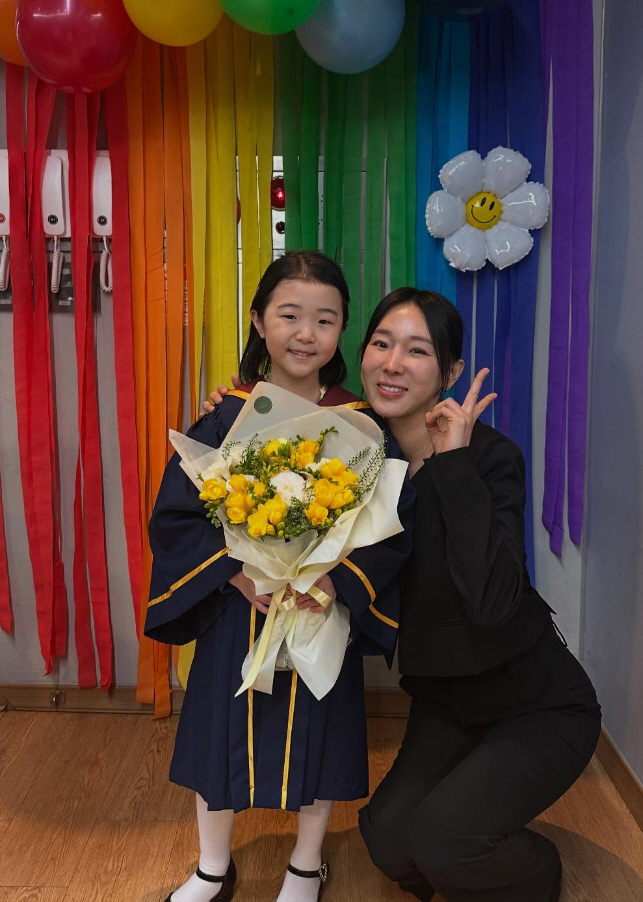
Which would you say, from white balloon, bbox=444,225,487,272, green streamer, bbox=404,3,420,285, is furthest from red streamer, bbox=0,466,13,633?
white balloon, bbox=444,225,487,272

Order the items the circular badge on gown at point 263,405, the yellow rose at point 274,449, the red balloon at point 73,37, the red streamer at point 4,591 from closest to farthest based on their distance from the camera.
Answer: the yellow rose at point 274,449 < the circular badge on gown at point 263,405 < the red balloon at point 73,37 < the red streamer at point 4,591

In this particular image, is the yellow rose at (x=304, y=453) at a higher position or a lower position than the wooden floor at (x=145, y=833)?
higher

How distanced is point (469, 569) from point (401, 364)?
47 cm

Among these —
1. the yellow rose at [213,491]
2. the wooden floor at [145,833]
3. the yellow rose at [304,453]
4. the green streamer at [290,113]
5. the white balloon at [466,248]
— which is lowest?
the wooden floor at [145,833]

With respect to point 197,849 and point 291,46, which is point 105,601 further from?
point 291,46

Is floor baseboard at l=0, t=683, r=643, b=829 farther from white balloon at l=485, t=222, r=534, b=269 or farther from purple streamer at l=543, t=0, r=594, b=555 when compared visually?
white balloon at l=485, t=222, r=534, b=269

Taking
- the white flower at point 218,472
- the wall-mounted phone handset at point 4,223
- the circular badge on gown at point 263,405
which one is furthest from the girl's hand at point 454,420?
the wall-mounted phone handset at point 4,223

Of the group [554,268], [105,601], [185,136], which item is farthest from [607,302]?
Answer: [105,601]

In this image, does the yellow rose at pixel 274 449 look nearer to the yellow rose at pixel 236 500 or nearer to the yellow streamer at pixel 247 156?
the yellow rose at pixel 236 500

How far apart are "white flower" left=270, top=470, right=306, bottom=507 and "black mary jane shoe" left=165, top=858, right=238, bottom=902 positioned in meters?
0.96

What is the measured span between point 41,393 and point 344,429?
52.8 inches

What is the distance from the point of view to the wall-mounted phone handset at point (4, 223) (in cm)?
257

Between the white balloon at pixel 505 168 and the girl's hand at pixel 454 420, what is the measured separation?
2.80 feet

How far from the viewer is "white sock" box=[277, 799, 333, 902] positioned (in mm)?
1924
